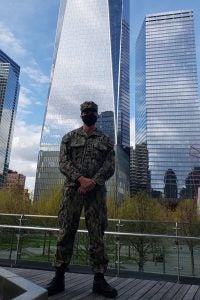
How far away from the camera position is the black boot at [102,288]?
3.55 meters

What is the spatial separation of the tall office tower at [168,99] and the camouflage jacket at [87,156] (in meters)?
126

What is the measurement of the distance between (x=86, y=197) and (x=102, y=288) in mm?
958

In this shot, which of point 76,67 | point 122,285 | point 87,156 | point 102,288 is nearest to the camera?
point 102,288

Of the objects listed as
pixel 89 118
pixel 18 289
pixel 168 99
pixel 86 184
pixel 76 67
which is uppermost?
pixel 168 99

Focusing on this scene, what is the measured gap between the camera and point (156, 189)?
132 meters

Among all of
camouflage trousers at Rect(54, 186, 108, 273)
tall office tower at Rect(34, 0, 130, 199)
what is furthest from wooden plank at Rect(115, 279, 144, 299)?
tall office tower at Rect(34, 0, 130, 199)

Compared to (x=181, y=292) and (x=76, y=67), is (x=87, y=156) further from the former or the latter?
(x=76, y=67)

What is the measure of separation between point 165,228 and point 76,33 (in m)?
115

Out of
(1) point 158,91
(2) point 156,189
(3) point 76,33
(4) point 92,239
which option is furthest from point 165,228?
(1) point 158,91

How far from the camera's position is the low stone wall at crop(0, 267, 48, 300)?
6.71 ft

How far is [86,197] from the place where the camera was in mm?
3934

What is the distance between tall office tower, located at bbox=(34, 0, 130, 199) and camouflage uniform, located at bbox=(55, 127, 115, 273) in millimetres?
102667

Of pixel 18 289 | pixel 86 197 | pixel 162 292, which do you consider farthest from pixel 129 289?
pixel 18 289

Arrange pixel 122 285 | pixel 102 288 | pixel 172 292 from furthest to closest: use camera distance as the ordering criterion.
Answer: pixel 122 285 < pixel 172 292 < pixel 102 288
